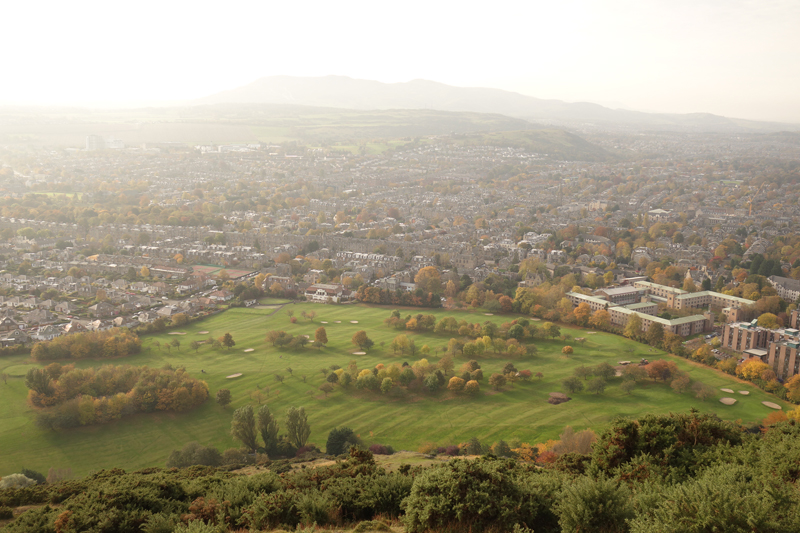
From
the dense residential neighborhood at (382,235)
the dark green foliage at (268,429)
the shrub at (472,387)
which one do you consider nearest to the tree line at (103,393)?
the dark green foliage at (268,429)

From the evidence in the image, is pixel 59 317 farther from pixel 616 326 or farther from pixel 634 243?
pixel 634 243

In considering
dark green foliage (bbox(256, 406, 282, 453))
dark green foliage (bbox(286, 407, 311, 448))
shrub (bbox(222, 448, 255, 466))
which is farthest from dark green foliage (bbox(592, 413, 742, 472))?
shrub (bbox(222, 448, 255, 466))

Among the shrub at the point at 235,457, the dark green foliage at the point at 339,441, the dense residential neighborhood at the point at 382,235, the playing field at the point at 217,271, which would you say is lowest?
the shrub at the point at 235,457

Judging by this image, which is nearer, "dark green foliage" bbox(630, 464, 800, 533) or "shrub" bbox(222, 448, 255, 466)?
"dark green foliage" bbox(630, 464, 800, 533)

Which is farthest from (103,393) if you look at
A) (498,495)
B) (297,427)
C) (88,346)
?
(498,495)

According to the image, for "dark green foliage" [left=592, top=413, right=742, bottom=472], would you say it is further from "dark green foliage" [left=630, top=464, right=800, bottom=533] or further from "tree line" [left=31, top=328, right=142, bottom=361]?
"tree line" [left=31, top=328, right=142, bottom=361]

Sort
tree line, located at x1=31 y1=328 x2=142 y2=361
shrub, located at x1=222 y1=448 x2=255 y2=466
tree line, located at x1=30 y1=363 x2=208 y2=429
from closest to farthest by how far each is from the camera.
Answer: shrub, located at x1=222 y1=448 x2=255 y2=466 → tree line, located at x1=30 y1=363 x2=208 y2=429 → tree line, located at x1=31 y1=328 x2=142 y2=361

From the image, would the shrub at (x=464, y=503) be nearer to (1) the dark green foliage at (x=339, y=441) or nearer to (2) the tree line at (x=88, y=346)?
(1) the dark green foliage at (x=339, y=441)
